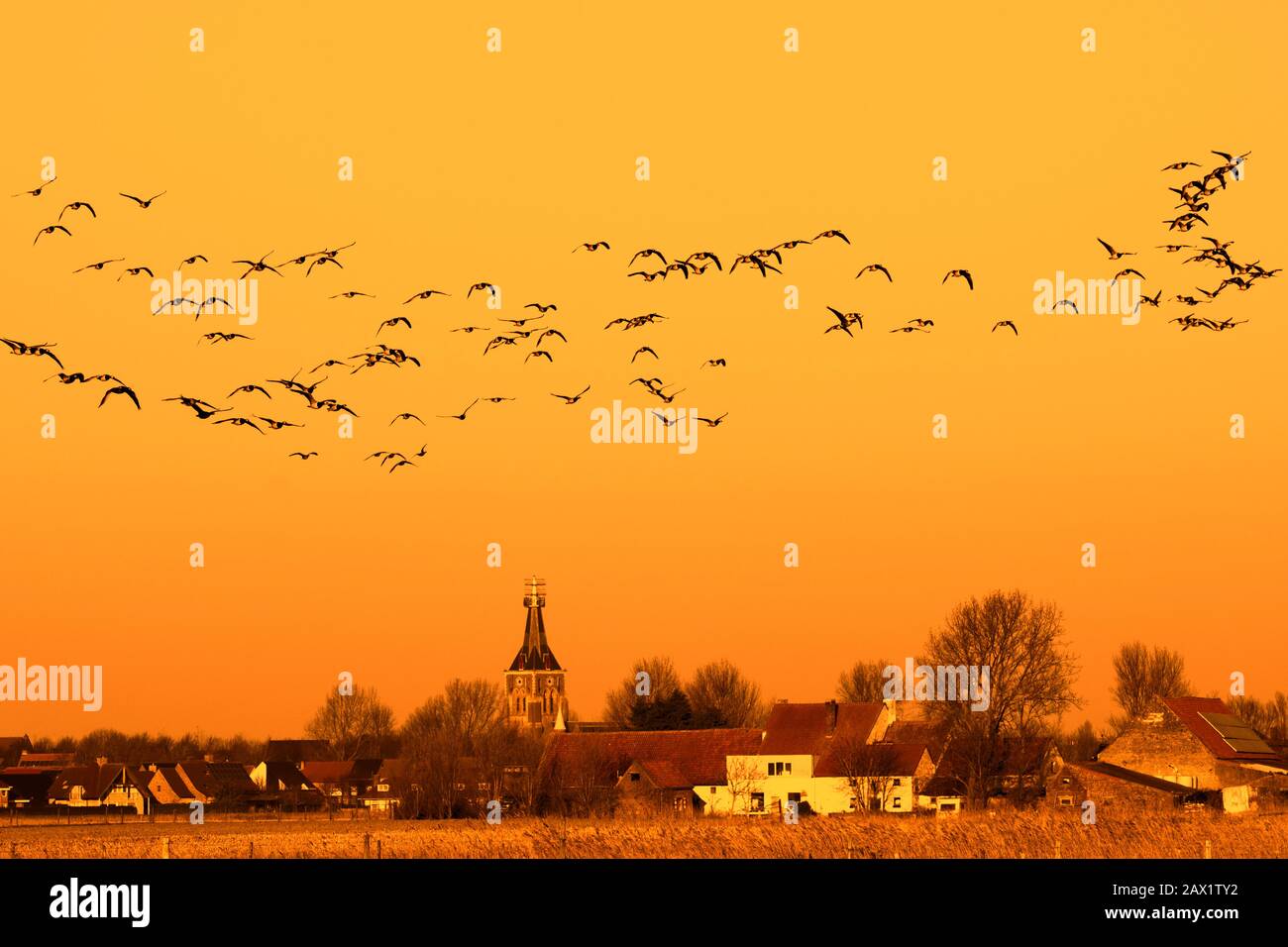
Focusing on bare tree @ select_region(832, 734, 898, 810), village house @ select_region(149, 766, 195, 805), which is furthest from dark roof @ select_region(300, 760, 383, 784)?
bare tree @ select_region(832, 734, 898, 810)

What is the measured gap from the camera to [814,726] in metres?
91.0

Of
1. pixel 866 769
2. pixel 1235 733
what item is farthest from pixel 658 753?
pixel 1235 733

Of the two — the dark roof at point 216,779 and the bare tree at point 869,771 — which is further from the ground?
the bare tree at point 869,771

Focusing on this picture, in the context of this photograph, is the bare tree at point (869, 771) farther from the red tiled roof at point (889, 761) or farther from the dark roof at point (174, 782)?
the dark roof at point (174, 782)

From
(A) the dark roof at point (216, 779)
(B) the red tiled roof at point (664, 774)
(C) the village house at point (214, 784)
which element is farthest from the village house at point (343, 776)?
(B) the red tiled roof at point (664, 774)

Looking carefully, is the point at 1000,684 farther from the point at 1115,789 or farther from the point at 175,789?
the point at 175,789

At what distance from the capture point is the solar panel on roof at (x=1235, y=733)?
82375 millimetres

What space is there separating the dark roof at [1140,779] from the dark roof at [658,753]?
18.0m

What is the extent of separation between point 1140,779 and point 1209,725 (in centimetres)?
566

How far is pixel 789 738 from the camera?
296 feet

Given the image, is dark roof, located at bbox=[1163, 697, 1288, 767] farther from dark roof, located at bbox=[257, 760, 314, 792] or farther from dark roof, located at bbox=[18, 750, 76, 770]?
dark roof, located at bbox=[18, 750, 76, 770]

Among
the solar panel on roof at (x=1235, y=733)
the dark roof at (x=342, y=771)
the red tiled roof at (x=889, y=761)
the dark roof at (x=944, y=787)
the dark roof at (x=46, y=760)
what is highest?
the solar panel on roof at (x=1235, y=733)

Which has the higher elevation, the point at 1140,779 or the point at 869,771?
the point at 869,771

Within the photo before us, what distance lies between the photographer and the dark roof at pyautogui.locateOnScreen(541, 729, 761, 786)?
3433 inches
